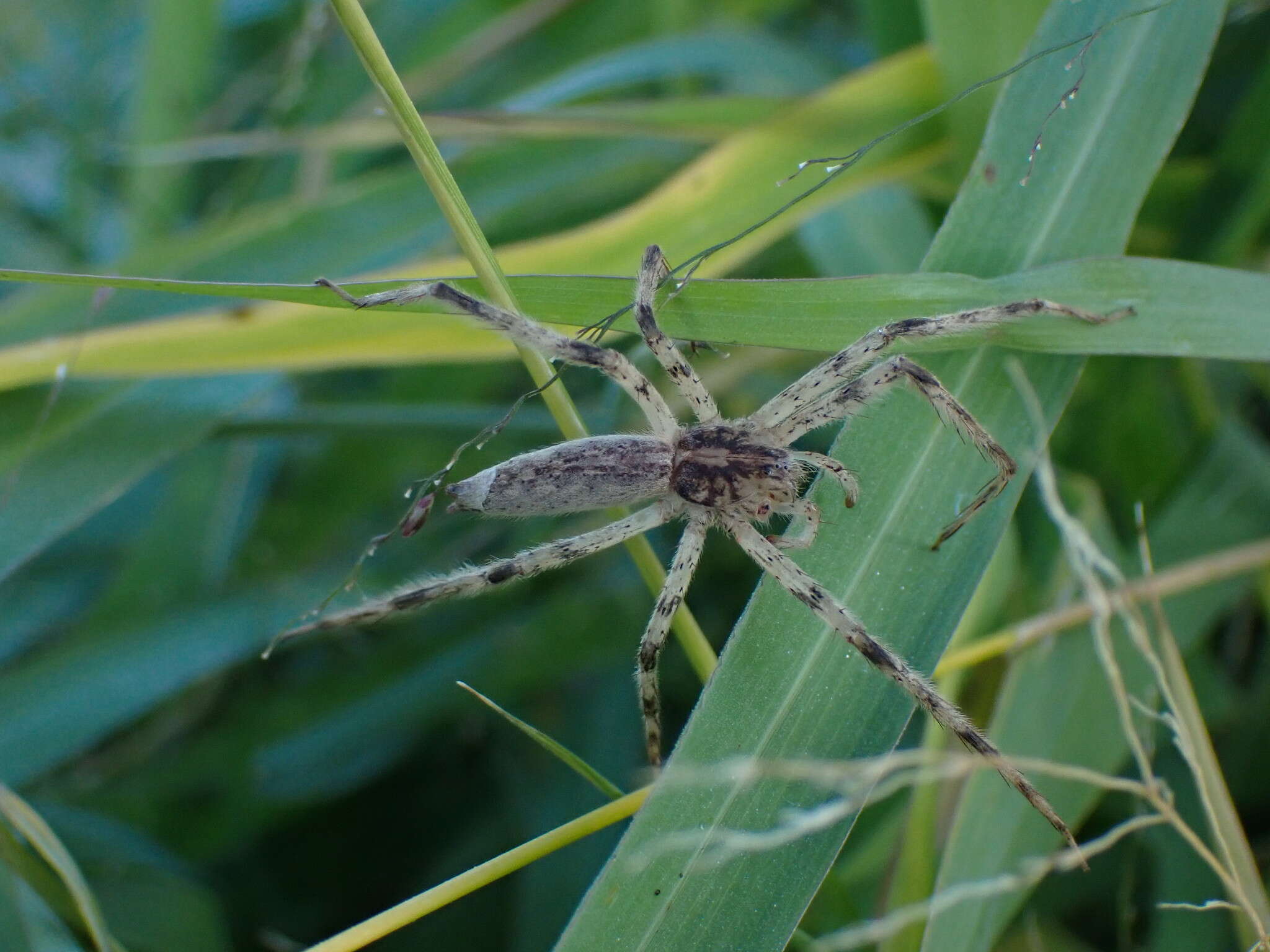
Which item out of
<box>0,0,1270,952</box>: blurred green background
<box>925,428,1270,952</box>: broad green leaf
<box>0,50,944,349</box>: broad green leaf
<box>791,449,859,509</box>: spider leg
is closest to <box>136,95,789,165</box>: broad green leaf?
<box>0,0,1270,952</box>: blurred green background

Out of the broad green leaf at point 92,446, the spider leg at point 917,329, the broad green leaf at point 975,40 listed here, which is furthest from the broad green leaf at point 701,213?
the spider leg at point 917,329

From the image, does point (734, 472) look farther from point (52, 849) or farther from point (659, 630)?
point (52, 849)

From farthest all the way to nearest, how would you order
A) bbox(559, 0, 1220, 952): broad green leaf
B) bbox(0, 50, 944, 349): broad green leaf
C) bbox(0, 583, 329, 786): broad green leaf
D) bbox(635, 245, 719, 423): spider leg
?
bbox(0, 583, 329, 786): broad green leaf, bbox(0, 50, 944, 349): broad green leaf, bbox(635, 245, 719, 423): spider leg, bbox(559, 0, 1220, 952): broad green leaf

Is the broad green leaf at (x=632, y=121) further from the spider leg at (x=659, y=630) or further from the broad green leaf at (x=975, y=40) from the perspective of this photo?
the spider leg at (x=659, y=630)

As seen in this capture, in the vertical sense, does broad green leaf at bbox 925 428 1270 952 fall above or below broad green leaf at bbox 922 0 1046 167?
below

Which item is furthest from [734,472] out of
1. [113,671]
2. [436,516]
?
[113,671]

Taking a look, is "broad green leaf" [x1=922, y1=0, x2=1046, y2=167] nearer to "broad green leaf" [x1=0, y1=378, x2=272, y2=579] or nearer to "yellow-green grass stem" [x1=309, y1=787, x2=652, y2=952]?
"yellow-green grass stem" [x1=309, y1=787, x2=652, y2=952]
